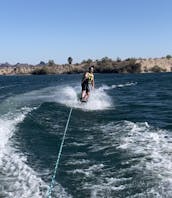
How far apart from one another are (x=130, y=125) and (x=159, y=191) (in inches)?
262

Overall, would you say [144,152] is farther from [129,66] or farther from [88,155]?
[129,66]

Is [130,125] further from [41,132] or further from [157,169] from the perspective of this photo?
[157,169]

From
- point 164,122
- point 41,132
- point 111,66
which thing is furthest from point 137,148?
point 111,66

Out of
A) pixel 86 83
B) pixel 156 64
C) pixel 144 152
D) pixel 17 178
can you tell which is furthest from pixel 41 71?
pixel 17 178

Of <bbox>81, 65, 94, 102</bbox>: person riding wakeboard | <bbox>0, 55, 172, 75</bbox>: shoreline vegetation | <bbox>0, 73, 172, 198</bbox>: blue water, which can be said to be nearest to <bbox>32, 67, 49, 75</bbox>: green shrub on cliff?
<bbox>0, 55, 172, 75</bbox>: shoreline vegetation

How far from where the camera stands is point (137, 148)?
10.8 metres

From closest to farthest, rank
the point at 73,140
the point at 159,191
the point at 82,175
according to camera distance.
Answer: the point at 159,191 < the point at 82,175 < the point at 73,140

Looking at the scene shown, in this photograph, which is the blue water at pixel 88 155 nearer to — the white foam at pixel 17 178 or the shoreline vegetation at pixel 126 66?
the white foam at pixel 17 178

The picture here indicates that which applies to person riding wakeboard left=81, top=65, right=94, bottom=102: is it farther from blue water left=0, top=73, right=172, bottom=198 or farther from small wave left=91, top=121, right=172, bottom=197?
small wave left=91, top=121, right=172, bottom=197

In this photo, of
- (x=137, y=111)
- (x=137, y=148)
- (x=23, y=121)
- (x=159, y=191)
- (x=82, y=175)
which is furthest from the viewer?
(x=137, y=111)

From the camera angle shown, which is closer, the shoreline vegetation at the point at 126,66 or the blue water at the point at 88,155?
the blue water at the point at 88,155

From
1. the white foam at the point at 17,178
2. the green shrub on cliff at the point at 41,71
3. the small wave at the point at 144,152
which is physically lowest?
the green shrub on cliff at the point at 41,71

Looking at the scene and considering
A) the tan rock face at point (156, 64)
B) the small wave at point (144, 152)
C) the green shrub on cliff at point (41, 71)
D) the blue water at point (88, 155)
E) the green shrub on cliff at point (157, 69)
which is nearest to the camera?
the blue water at point (88, 155)

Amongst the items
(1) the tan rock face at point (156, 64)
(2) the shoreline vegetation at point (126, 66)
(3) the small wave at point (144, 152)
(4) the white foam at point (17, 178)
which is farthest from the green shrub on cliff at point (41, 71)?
(4) the white foam at point (17, 178)
